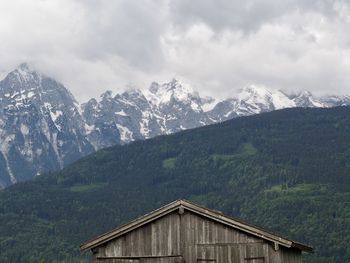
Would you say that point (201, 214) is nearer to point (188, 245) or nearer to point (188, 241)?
point (188, 241)

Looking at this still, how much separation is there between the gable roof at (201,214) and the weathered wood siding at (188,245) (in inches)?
12.2

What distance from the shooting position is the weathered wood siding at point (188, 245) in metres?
37.3

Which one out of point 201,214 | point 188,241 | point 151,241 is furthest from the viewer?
point 151,241

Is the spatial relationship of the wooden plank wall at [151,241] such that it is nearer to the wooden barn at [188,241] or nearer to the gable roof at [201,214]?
the wooden barn at [188,241]

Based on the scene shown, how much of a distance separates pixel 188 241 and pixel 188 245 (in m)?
0.19

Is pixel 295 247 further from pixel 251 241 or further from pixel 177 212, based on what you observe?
pixel 177 212

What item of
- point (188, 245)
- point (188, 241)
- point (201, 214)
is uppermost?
point (201, 214)

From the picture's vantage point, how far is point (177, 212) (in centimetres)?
3819

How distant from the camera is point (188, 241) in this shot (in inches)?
1494

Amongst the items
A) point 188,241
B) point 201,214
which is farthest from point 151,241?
point 201,214

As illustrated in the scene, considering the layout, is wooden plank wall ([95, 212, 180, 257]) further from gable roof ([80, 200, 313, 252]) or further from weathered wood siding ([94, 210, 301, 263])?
gable roof ([80, 200, 313, 252])

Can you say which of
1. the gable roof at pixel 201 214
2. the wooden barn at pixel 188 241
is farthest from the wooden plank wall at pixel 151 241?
the gable roof at pixel 201 214

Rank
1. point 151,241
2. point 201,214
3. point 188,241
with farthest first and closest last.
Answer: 1. point 151,241
2. point 188,241
3. point 201,214

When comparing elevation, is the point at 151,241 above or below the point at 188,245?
above
